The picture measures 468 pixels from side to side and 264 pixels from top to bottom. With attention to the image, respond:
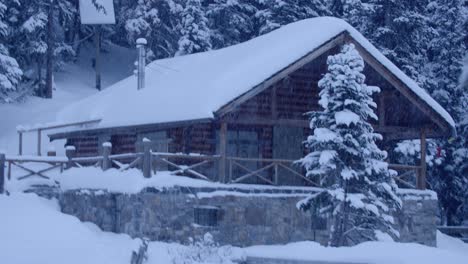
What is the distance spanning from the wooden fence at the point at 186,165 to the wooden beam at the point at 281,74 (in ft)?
5.37

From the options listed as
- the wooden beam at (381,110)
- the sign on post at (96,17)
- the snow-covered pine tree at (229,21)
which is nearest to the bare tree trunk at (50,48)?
the sign on post at (96,17)

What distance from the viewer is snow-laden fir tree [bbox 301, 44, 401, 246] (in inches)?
699

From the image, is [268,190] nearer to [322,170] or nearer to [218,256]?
[322,170]

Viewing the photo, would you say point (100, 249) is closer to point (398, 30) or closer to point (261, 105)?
point (261, 105)

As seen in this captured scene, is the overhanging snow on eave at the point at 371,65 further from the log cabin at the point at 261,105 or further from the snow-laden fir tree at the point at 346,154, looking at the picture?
the snow-laden fir tree at the point at 346,154

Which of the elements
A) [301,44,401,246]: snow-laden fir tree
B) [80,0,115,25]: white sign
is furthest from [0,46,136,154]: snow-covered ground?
[301,44,401,246]: snow-laden fir tree

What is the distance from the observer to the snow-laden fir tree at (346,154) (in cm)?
1775

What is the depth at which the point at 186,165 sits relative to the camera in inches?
894

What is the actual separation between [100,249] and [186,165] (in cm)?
552

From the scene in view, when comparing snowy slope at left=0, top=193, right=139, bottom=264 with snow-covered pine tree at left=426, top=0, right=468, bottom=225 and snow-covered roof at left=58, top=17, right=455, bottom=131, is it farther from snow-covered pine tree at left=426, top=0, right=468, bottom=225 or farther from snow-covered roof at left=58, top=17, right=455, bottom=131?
snow-covered pine tree at left=426, top=0, right=468, bottom=225

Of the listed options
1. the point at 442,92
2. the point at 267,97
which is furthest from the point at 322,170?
the point at 442,92

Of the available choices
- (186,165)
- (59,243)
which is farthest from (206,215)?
(59,243)

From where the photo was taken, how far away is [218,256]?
54.4 feet

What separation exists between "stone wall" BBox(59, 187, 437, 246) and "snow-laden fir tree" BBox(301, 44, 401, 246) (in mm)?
1919
